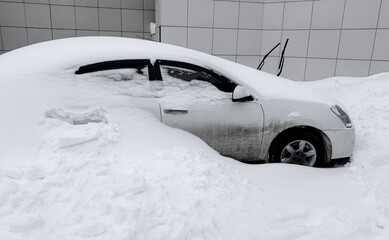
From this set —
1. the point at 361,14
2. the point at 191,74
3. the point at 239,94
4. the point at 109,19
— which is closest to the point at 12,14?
the point at 109,19

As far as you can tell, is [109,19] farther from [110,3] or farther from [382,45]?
[382,45]

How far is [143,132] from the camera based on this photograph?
2.73 meters

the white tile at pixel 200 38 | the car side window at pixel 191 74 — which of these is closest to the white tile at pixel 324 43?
Result: the white tile at pixel 200 38

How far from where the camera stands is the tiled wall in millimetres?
7641

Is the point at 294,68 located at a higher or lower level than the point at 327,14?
lower

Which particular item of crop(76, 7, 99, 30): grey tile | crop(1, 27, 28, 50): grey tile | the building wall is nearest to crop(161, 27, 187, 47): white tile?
the building wall

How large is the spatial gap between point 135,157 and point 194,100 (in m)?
1.04

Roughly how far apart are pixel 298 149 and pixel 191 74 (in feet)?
5.38

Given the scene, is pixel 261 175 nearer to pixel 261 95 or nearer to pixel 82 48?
pixel 261 95

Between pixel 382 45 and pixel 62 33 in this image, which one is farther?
pixel 62 33

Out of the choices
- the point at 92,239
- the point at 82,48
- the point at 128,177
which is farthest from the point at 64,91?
the point at 92,239

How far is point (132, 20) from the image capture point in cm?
834

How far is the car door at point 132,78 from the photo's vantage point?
296 cm

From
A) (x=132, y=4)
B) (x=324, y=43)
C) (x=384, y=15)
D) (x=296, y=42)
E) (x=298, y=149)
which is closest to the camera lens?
(x=298, y=149)
